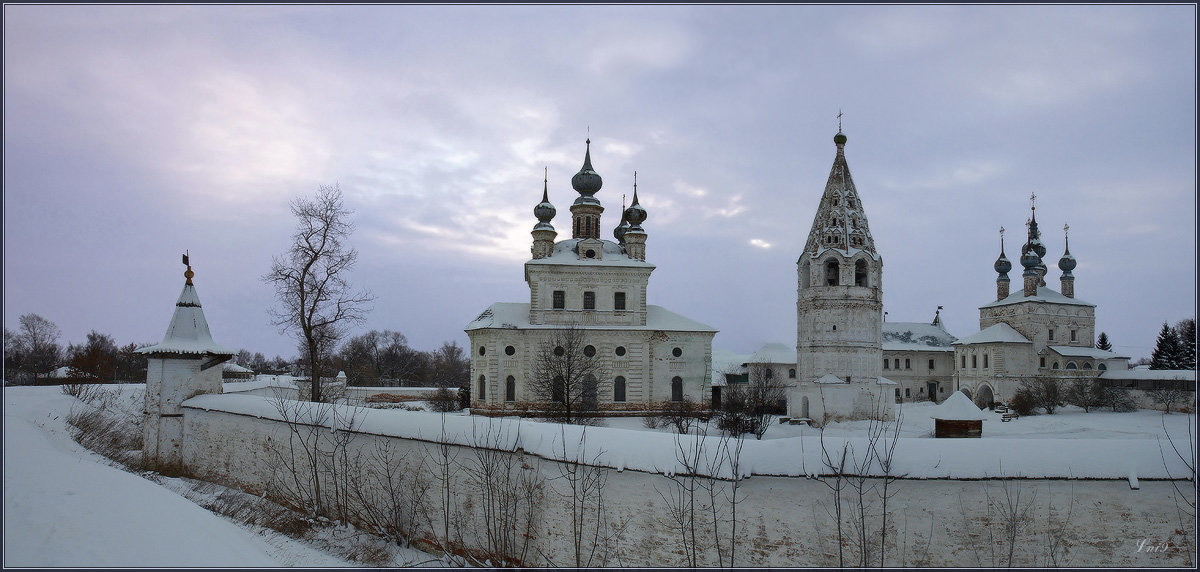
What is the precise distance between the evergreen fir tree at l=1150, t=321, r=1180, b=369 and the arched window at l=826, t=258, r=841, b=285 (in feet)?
76.4

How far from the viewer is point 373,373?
192 feet

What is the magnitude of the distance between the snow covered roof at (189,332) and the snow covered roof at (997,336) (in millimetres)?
37197

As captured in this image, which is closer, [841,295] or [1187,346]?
[841,295]

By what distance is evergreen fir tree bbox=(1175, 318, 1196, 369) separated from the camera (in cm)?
3783

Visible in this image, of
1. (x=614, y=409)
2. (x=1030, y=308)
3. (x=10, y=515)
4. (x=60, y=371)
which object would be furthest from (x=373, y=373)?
(x=10, y=515)

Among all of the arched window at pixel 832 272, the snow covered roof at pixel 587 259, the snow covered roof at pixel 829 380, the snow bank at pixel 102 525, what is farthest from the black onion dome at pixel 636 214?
the snow bank at pixel 102 525

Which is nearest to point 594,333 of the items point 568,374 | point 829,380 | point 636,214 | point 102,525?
point 568,374

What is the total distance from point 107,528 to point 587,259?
78.9ft

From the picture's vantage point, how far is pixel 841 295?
2894cm

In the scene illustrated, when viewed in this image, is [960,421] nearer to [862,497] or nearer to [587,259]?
[862,497]

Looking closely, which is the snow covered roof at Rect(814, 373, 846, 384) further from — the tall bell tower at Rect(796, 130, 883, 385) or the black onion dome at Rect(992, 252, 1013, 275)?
the black onion dome at Rect(992, 252, 1013, 275)

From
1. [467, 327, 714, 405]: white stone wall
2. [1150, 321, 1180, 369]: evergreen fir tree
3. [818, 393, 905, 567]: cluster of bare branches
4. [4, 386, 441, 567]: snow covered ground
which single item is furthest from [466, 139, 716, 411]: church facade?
[1150, 321, 1180, 369]: evergreen fir tree

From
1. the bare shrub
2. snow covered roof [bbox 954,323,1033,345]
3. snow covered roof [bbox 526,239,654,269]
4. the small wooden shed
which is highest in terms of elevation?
snow covered roof [bbox 526,239,654,269]

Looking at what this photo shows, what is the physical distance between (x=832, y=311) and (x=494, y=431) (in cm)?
2199
